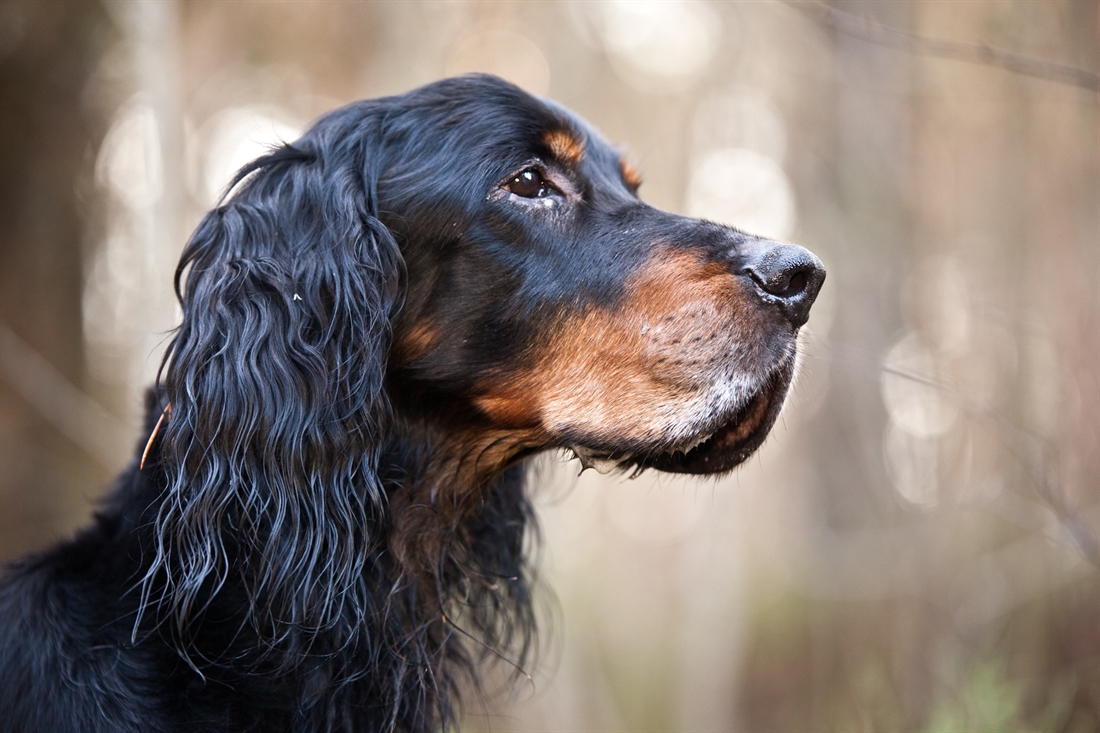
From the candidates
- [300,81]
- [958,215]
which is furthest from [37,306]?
[958,215]

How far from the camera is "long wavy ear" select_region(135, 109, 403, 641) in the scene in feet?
6.57

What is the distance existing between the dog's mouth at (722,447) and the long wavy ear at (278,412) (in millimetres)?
626

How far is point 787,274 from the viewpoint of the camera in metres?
2.09

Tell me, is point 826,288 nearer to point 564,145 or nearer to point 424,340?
point 564,145

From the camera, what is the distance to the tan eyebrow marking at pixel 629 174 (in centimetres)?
293

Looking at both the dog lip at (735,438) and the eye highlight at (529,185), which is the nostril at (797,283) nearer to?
the dog lip at (735,438)

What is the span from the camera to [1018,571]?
5.77m

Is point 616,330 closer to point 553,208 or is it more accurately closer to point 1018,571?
point 553,208

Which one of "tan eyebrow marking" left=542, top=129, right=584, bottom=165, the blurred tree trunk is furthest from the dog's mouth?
the blurred tree trunk

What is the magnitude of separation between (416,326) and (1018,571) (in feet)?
17.3

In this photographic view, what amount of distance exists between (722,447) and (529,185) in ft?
3.09

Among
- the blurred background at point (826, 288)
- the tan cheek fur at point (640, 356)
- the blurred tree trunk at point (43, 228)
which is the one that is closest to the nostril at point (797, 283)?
the tan cheek fur at point (640, 356)

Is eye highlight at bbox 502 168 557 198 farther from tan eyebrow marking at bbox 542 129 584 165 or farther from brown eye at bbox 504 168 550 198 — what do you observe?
tan eyebrow marking at bbox 542 129 584 165

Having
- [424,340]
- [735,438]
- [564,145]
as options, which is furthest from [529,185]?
[735,438]
